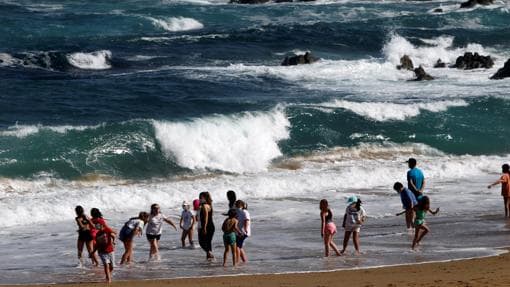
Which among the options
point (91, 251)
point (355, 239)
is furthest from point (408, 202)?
point (91, 251)

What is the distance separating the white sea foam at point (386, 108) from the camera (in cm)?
3672

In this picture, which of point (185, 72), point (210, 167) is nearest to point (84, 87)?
point (185, 72)

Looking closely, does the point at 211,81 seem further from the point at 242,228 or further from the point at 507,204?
the point at 242,228

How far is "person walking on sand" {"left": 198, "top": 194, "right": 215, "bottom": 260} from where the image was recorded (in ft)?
66.9

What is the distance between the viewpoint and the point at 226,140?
32.9m

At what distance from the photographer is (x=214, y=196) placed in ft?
90.6

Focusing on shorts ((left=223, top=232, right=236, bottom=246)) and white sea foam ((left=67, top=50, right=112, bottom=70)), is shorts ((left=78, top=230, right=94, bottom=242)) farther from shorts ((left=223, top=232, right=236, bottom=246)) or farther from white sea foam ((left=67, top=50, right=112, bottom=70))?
white sea foam ((left=67, top=50, right=112, bottom=70))

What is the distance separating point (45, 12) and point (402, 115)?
32.9m

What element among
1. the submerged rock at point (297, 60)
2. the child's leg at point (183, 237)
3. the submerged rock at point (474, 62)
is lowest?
the child's leg at point (183, 237)

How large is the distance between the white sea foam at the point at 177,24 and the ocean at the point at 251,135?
4.80 ft

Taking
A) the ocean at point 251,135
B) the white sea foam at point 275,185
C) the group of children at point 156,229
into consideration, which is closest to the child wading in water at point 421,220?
the ocean at point 251,135

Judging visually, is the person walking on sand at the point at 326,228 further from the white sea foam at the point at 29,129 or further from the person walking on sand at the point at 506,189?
the white sea foam at the point at 29,129

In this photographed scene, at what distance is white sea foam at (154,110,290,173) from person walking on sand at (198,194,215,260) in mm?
10281

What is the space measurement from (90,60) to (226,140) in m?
14.4
